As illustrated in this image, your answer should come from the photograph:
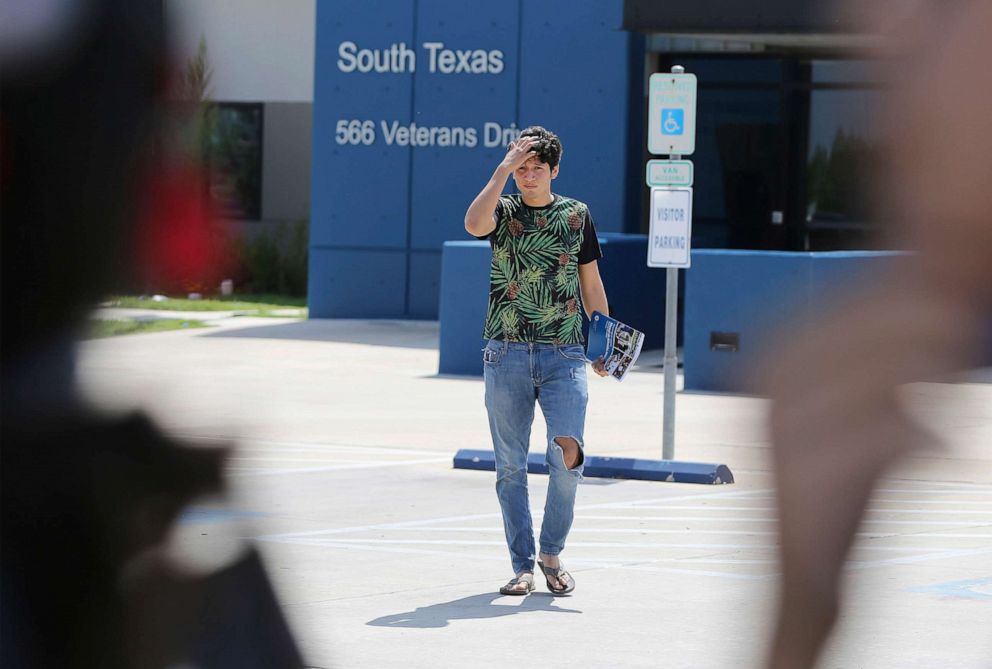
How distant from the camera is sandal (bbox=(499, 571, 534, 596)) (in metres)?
6.34

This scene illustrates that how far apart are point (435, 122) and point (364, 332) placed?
9.84 feet

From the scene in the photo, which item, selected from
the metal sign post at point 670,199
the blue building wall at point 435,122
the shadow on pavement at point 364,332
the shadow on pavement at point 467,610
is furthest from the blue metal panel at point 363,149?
the shadow on pavement at point 467,610

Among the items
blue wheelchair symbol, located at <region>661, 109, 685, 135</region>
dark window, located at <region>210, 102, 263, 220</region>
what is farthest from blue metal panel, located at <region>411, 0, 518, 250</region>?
dark window, located at <region>210, 102, 263, 220</region>

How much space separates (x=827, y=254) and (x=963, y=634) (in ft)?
16.5

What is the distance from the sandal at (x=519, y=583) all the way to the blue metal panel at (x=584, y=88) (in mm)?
13577

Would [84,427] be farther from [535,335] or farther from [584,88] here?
[584,88]

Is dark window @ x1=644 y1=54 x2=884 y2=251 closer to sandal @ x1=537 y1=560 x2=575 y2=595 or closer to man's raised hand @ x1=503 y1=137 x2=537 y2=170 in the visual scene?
man's raised hand @ x1=503 y1=137 x2=537 y2=170

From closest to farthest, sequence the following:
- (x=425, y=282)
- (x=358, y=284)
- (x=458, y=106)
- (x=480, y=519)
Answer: (x=480, y=519), (x=458, y=106), (x=425, y=282), (x=358, y=284)

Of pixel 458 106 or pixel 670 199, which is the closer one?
pixel 670 199

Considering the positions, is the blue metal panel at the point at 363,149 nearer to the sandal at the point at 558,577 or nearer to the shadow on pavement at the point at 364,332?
the shadow on pavement at the point at 364,332

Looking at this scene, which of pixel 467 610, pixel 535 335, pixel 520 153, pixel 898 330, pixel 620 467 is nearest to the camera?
pixel 898 330

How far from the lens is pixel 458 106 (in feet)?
66.8

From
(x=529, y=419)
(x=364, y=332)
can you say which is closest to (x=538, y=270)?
(x=529, y=419)

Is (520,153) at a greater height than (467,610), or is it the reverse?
(520,153)
